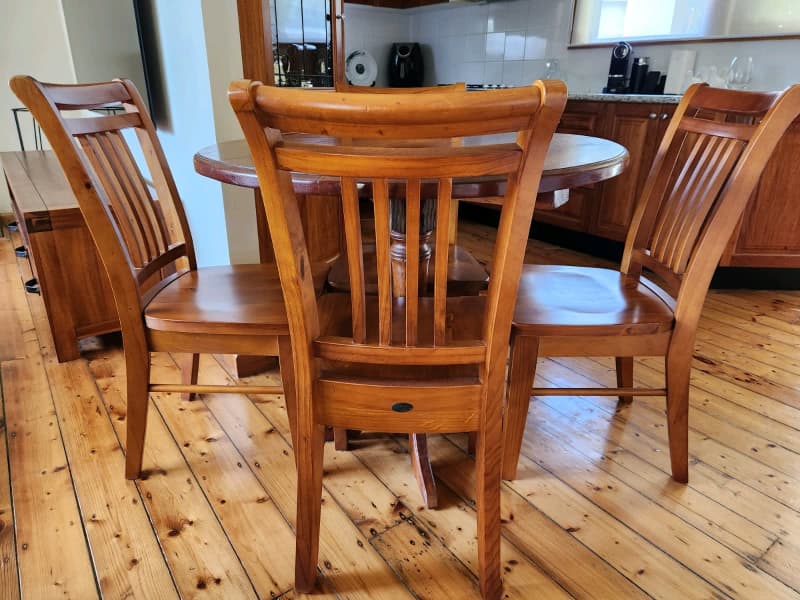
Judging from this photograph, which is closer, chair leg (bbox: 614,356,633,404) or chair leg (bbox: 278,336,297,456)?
chair leg (bbox: 278,336,297,456)

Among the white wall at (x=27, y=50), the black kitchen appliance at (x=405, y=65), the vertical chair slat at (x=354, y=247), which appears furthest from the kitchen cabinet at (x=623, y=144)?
the white wall at (x=27, y=50)

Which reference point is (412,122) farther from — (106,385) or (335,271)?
(106,385)

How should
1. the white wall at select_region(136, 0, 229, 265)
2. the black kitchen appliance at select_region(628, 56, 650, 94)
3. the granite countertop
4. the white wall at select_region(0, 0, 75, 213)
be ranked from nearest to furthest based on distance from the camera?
the white wall at select_region(136, 0, 229, 265)
the granite countertop
the black kitchen appliance at select_region(628, 56, 650, 94)
the white wall at select_region(0, 0, 75, 213)

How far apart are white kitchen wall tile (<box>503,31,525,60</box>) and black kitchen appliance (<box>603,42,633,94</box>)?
807mm

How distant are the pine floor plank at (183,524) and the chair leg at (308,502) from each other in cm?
13

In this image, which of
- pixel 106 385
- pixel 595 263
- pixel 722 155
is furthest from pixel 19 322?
pixel 595 263

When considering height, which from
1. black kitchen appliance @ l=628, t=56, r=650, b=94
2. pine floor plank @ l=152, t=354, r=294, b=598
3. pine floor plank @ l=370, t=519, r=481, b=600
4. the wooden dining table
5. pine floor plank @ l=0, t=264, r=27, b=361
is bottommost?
pine floor plank @ l=0, t=264, r=27, b=361

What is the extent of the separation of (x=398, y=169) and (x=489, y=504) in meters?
0.67

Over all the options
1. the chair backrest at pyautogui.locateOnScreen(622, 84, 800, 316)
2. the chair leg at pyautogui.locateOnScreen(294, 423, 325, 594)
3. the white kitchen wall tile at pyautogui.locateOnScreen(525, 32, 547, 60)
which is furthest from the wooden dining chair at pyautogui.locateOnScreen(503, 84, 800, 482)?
the white kitchen wall tile at pyautogui.locateOnScreen(525, 32, 547, 60)

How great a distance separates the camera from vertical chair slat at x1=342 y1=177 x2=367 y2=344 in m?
0.80

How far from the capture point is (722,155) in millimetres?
1224

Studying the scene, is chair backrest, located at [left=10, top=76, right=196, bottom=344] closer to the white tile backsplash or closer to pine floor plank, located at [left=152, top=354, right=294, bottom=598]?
pine floor plank, located at [left=152, top=354, right=294, bottom=598]

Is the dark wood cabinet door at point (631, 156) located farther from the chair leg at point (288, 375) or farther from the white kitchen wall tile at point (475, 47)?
the chair leg at point (288, 375)

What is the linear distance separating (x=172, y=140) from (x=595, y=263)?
236 centimetres
